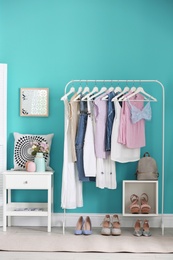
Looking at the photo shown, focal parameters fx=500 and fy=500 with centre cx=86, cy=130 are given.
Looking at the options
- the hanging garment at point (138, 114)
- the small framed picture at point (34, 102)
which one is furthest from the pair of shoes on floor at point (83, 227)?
the small framed picture at point (34, 102)

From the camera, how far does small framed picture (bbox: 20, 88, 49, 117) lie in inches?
229

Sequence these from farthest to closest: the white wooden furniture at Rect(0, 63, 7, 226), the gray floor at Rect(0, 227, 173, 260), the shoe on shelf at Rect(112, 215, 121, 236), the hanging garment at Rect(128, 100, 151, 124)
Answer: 1. the white wooden furniture at Rect(0, 63, 7, 226)
2. the hanging garment at Rect(128, 100, 151, 124)
3. the shoe on shelf at Rect(112, 215, 121, 236)
4. the gray floor at Rect(0, 227, 173, 260)

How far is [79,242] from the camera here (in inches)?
195

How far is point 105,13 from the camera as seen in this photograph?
19.1 feet

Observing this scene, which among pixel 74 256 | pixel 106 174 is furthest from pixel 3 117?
pixel 74 256

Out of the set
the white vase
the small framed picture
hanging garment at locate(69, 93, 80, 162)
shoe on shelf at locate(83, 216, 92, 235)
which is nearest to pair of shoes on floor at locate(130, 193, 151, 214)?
shoe on shelf at locate(83, 216, 92, 235)

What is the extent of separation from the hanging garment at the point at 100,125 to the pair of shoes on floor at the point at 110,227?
704 millimetres

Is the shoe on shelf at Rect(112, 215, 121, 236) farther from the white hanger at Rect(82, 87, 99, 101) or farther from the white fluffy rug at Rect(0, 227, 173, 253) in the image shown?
the white hanger at Rect(82, 87, 99, 101)

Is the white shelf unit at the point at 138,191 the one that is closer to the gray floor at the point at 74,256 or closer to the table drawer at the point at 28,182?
the table drawer at the point at 28,182

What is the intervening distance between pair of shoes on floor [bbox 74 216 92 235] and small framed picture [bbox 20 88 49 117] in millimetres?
1307

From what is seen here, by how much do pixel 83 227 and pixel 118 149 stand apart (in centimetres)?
92

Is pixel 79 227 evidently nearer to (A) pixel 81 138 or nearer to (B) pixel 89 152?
(B) pixel 89 152

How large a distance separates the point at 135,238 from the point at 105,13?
8.46 ft

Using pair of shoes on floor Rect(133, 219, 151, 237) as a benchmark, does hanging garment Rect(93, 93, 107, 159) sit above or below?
above
